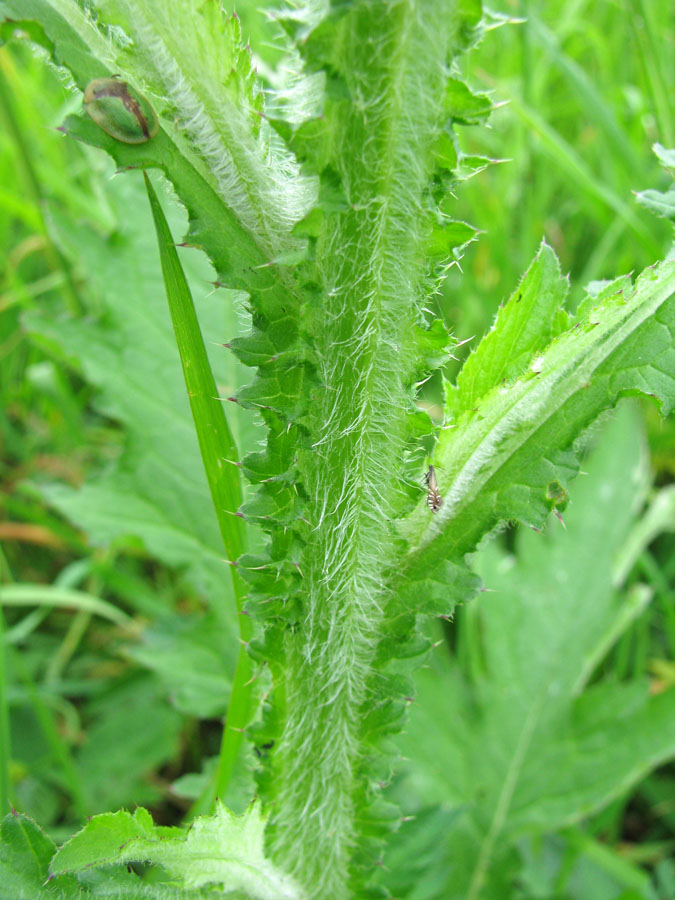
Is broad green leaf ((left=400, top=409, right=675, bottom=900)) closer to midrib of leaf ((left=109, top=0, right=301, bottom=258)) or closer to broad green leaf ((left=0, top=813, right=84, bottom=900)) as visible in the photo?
broad green leaf ((left=0, top=813, right=84, bottom=900))

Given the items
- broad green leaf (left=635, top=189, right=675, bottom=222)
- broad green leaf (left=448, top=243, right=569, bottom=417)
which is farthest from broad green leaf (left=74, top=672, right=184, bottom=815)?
broad green leaf (left=635, top=189, right=675, bottom=222)

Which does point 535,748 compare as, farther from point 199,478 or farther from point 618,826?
point 199,478

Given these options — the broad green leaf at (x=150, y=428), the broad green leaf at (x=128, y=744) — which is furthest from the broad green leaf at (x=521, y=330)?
the broad green leaf at (x=128, y=744)

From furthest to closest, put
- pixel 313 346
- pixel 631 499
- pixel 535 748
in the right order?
pixel 631 499
pixel 535 748
pixel 313 346

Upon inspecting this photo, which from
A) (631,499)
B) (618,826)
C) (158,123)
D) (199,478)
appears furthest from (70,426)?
(618,826)

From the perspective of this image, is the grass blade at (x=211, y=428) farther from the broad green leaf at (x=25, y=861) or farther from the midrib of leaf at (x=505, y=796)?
the midrib of leaf at (x=505, y=796)

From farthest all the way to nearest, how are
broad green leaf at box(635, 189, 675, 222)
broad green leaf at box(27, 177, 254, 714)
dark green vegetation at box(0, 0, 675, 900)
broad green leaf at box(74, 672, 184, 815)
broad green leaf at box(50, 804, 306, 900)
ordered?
1. broad green leaf at box(74, 672, 184, 815)
2. broad green leaf at box(27, 177, 254, 714)
3. broad green leaf at box(635, 189, 675, 222)
4. broad green leaf at box(50, 804, 306, 900)
5. dark green vegetation at box(0, 0, 675, 900)

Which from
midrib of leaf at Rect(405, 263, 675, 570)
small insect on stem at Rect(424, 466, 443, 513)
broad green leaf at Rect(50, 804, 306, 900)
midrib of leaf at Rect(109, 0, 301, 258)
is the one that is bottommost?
broad green leaf at Rect(50, 804, 306, 900)

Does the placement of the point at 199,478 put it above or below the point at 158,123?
below
